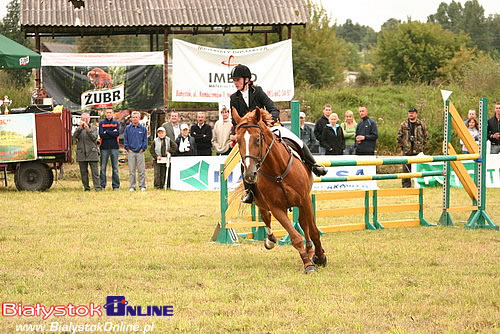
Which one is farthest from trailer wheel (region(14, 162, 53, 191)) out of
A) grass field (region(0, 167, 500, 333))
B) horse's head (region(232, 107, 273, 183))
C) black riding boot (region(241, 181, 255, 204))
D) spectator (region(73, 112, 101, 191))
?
horse's head (region(232, 107, 273, 183))

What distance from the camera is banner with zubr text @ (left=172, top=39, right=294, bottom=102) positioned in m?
23.2

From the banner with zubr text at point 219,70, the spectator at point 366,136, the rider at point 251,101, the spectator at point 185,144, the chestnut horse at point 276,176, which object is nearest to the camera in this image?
the chestnut horse at point 276,176

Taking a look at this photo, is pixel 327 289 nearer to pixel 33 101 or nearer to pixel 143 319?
pixel 143 319

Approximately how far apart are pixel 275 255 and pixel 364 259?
1.11 m

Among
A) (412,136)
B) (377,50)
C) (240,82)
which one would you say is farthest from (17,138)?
(377,50)

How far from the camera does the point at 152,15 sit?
24.6 meters

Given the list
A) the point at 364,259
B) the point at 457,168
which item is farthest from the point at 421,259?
the point at 457,168

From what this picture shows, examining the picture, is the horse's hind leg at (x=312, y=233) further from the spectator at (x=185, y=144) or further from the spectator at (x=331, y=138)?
the spectator at (x=185, y=144)

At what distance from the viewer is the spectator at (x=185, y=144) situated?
1945cm

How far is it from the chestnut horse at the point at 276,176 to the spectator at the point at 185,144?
1049 cm

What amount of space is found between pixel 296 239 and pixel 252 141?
4.02 feet

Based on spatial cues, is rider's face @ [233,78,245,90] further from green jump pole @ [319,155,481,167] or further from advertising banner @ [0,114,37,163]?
advertising banner @ [0,114,37,163]

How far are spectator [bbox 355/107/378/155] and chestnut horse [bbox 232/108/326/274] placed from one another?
9421mm

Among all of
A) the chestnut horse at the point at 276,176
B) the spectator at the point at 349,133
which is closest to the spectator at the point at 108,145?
the spectator at the point at 349,133
